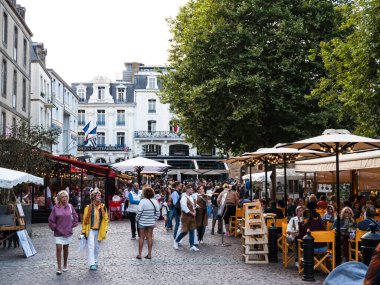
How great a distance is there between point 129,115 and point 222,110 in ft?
158

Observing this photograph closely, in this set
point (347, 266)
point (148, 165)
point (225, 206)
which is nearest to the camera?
point (347, 266)

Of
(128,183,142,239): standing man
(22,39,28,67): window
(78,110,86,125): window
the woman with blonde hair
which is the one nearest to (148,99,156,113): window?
(78,110,86,125): window

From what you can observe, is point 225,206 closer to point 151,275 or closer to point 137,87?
point 151,275

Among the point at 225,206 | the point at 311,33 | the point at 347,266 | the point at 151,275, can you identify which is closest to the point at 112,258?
the point at 151,275

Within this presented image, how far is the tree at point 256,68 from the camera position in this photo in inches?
1049

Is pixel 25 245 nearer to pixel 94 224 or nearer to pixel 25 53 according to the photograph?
pixel 94 224

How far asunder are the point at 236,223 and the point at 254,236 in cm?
583

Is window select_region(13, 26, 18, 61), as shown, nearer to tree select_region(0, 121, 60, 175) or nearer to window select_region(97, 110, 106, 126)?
tree select_region(0, 121, 60, 175)

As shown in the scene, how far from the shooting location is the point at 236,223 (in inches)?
787

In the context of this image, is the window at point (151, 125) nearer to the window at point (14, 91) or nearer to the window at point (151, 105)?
the window at point (151, 105)

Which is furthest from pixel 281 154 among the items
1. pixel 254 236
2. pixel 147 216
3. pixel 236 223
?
pixel 147 216

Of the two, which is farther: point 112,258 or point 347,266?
point 112,258

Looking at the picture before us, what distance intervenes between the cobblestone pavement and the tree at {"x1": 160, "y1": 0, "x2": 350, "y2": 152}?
1063cm

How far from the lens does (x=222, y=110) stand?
27422 mm
